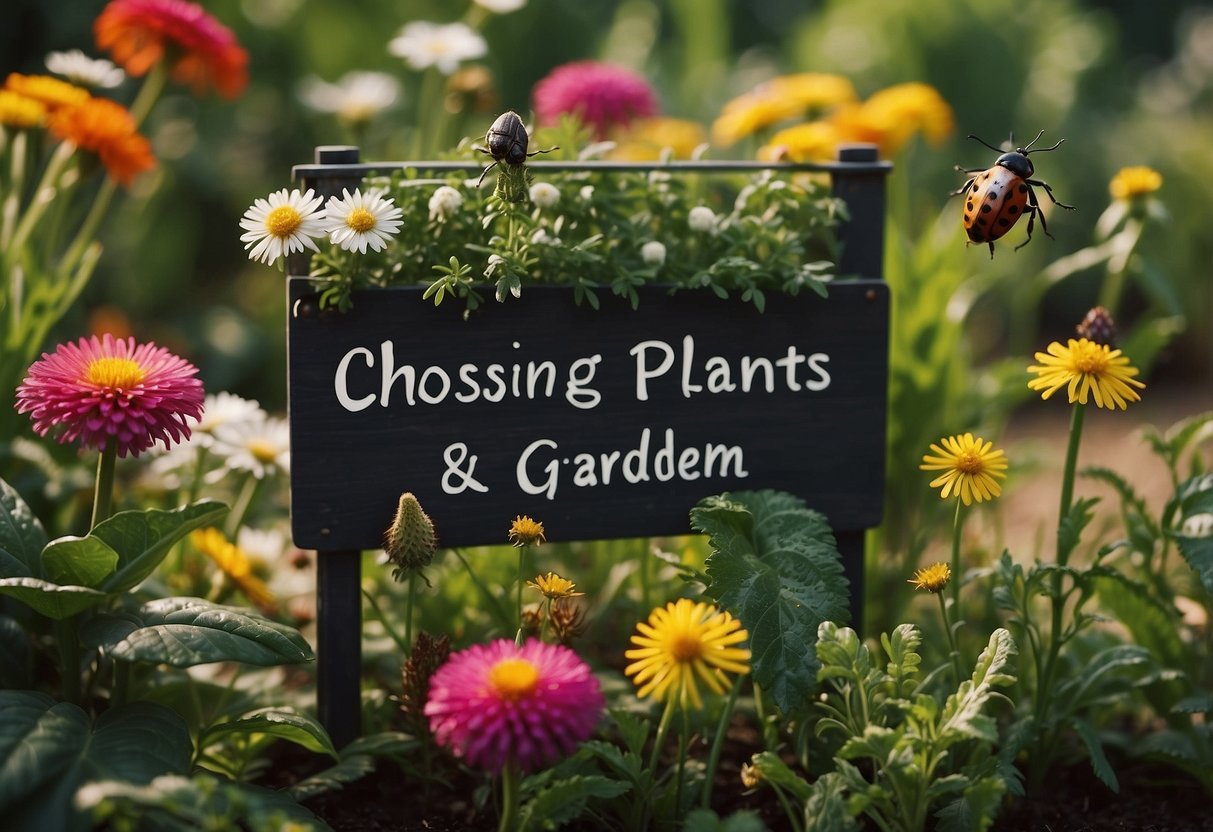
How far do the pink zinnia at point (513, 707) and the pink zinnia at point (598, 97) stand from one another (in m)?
1.38

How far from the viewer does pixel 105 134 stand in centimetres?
212

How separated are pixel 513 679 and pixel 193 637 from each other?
462mm

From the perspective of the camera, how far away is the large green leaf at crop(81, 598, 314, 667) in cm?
153

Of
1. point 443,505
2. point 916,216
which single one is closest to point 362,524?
point 443,505

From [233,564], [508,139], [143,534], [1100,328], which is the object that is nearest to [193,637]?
[143,534]

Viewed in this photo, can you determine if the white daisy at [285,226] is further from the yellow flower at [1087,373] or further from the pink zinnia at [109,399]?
the yellow flower at [1087,373]

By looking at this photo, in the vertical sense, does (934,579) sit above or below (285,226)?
below

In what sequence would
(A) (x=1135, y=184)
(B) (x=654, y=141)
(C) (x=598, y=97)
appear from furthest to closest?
(B) (x=654, y=141), (C) (x=598, y=97), (A) (x=1135, y=184)

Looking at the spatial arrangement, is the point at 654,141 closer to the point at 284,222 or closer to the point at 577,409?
the point at 577,409

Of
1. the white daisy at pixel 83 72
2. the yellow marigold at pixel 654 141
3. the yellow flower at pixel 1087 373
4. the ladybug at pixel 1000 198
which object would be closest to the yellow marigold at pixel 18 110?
the white daisy at pixel 83 72

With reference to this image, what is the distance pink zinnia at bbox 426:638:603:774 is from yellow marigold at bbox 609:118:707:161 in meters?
1.29

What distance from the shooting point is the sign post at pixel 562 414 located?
1.78 m

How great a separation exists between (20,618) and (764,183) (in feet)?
4.32

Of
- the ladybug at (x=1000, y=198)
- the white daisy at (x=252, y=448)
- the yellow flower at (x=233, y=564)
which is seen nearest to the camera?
the ladybug at (x=1000, y=198)
